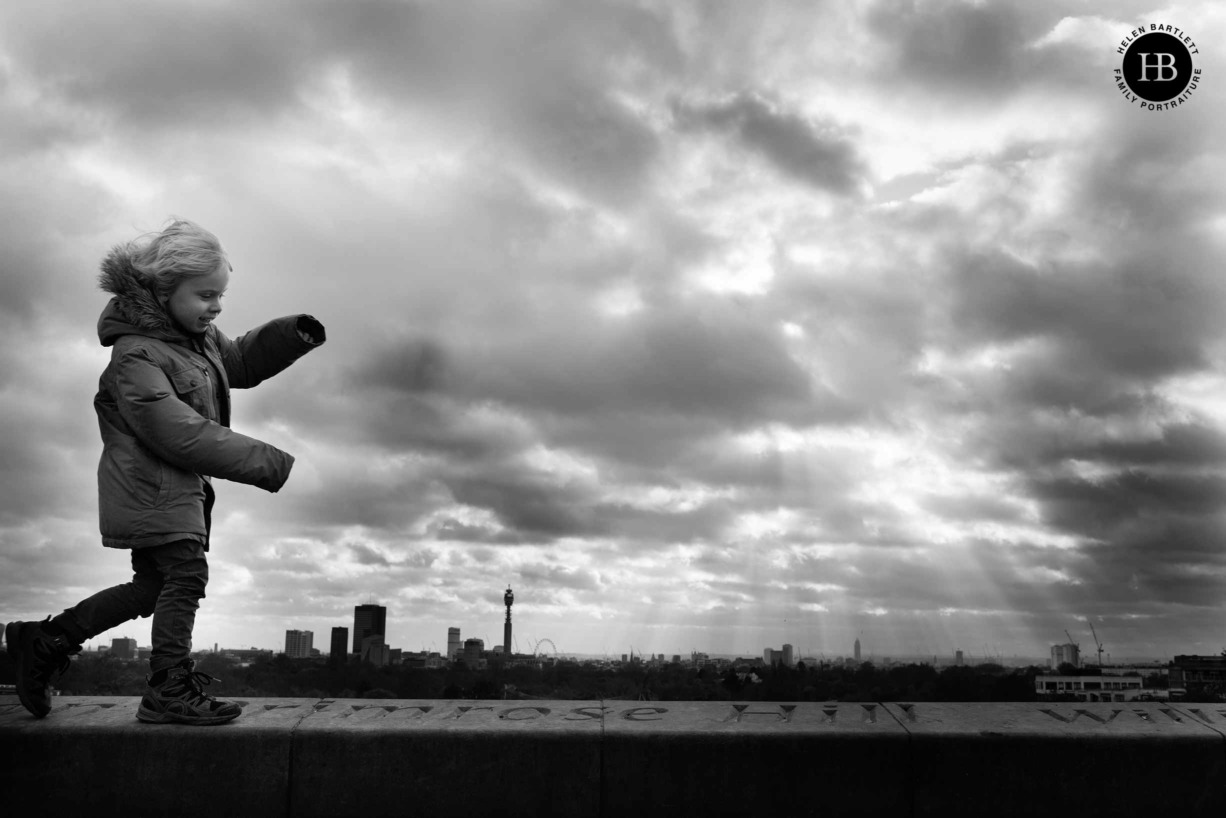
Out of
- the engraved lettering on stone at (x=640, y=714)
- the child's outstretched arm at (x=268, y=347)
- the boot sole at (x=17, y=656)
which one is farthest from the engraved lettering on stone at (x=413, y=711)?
the child's outstretched arm at (x=268, y=347)

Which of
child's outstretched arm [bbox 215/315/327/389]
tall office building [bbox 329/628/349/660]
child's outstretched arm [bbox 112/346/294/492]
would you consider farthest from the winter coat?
tall office building [bbox 329/628/349/660]

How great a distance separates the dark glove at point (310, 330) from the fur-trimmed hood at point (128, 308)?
0.89 meters

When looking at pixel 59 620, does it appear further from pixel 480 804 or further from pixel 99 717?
pixel 480 804

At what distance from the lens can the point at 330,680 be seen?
26.7 metres

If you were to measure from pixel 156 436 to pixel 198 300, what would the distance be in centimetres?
87

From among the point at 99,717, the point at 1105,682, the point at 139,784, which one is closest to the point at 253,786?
the point at 139,784

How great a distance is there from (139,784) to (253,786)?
59 centimetres

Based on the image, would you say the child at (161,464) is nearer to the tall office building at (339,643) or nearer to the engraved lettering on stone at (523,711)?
the engraved lettering on stone at (523,711)

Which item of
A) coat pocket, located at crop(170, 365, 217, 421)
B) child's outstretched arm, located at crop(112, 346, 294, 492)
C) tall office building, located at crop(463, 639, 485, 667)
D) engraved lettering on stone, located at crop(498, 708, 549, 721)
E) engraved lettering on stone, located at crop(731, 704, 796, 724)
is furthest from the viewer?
tall office building, located at crop(463, 639, 485, 667)

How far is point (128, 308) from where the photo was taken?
5.43 metres

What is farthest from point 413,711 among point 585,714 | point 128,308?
point 128,308

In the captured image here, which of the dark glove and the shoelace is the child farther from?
the dark glove

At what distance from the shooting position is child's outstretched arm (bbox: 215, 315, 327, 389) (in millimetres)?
6211

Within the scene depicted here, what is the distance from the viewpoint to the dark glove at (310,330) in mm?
6223
